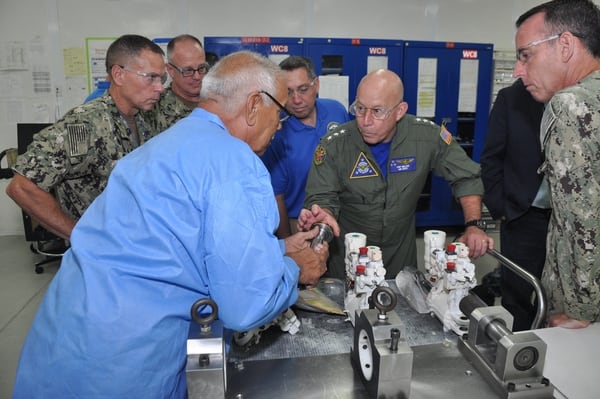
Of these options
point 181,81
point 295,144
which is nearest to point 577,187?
point 295,144

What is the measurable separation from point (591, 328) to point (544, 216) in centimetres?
97

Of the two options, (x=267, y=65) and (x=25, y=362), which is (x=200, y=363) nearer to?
(x=25, y=362)

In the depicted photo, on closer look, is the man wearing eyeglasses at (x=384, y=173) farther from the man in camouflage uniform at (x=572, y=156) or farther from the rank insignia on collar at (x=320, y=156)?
the man in camouflage uniform at (x=572, y=156)

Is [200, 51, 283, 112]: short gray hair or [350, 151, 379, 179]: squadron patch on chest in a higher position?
[200, 51, 283, 112]: short gray hair

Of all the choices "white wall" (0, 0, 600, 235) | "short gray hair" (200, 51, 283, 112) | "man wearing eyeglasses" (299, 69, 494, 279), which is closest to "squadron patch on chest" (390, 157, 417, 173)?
"man wearing eyeglasses" (299, 69, 494, 279)

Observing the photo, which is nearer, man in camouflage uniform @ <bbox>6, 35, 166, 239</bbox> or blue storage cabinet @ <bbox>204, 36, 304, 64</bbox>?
man in camouflage uniform @ <bbox>6, 35, 166, 239</bbox>

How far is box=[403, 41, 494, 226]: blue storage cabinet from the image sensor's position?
180 inches

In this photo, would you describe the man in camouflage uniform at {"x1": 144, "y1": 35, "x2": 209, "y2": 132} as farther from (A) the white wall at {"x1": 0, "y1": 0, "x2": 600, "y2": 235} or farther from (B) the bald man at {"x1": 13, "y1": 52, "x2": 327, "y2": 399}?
(A) the white wall at {"x1": 0, "y1": 0, "x2": 600, "y2": 235}

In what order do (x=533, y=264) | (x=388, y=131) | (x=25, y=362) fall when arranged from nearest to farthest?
(x=25, y=362) < (x=388, y=131) < (x=533, y=264)

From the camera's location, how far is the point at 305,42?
434 centimetres

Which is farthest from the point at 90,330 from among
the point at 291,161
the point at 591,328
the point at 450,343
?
the point at 291,161

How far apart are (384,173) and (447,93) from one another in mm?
2933

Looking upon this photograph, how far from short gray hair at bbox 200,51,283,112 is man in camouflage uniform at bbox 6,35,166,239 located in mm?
982

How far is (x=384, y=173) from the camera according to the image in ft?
7.16
